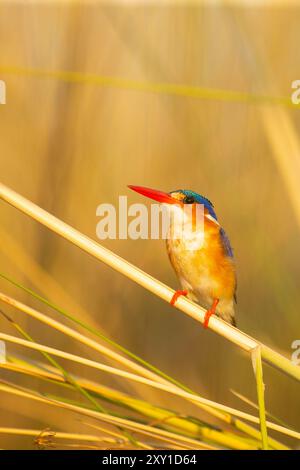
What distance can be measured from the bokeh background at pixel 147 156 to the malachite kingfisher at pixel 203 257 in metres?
0.29

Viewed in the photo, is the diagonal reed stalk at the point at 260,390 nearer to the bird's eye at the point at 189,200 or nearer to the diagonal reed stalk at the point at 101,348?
the diagonal reed stalk at the point at 101,348

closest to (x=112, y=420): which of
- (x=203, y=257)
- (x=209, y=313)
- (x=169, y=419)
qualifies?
(x=169, y=419)

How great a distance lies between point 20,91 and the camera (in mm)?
1373

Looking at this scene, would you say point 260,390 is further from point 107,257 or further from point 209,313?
point 107,257

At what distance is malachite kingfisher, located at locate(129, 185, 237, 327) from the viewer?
38.2 inches

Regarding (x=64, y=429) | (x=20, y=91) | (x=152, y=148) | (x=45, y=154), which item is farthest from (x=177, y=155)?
(x=64, y=429)

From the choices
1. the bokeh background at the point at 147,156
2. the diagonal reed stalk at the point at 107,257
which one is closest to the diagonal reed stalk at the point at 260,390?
the diagonal reed stalk at the point at 107,257

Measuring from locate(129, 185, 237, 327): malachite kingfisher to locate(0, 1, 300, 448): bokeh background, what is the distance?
11.4 inches

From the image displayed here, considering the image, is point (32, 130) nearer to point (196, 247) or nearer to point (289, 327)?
point (196, 247)

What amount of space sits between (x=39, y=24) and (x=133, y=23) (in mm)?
257

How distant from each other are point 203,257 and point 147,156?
1.63 ft

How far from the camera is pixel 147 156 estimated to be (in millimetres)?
1381

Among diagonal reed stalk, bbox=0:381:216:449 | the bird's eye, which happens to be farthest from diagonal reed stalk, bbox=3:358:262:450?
the bird's eye

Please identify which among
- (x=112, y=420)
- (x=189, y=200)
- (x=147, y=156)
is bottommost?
(x=112, y=420)
